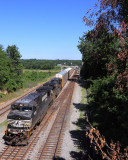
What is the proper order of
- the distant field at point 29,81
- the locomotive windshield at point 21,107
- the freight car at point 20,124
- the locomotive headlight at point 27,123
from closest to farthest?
the freight car at point 20,124 → the locomotive headlight at point 27,123 → the locomotive windshield at point 21,107 → the distant field at point 29,81

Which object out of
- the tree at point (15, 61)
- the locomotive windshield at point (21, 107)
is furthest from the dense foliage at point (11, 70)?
the locomotive windshield at point (21, 107)

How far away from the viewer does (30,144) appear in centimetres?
1140

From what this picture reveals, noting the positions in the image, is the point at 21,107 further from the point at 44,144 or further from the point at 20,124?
the point at 44,144

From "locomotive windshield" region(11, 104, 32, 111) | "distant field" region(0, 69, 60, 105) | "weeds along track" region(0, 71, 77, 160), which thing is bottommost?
"weeds along track" region(0, 71, 77, 160)

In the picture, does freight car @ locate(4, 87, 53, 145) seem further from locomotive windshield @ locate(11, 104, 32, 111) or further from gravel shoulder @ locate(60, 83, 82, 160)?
gravel shoulder @ locate(60, 83, 82, 160)

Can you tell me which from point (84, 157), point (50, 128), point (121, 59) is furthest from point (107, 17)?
point (50, 128)

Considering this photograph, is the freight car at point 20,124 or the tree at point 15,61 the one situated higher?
the tree at point 15,61

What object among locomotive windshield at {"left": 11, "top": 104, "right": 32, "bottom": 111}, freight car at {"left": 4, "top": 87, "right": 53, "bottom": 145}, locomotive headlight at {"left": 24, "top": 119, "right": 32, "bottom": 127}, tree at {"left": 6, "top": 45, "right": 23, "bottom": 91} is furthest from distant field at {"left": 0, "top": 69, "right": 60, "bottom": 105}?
locomotive headlight at {"left": 24, "top": 119, "right": 32, "bottom": 127}

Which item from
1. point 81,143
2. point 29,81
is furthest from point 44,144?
point 29,81

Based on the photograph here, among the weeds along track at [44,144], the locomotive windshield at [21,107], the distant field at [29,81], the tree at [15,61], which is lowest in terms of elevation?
the weeds along track at [44,144]

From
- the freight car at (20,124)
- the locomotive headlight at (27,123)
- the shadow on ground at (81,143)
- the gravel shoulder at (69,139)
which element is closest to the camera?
the shadow on ground at (81,143)

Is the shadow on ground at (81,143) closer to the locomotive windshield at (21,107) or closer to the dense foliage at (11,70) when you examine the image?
the locomotive windshield at (21,107)

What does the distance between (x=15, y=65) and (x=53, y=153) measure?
34.5 metres

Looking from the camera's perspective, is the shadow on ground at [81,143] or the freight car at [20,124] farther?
the freight car at [20,124]
